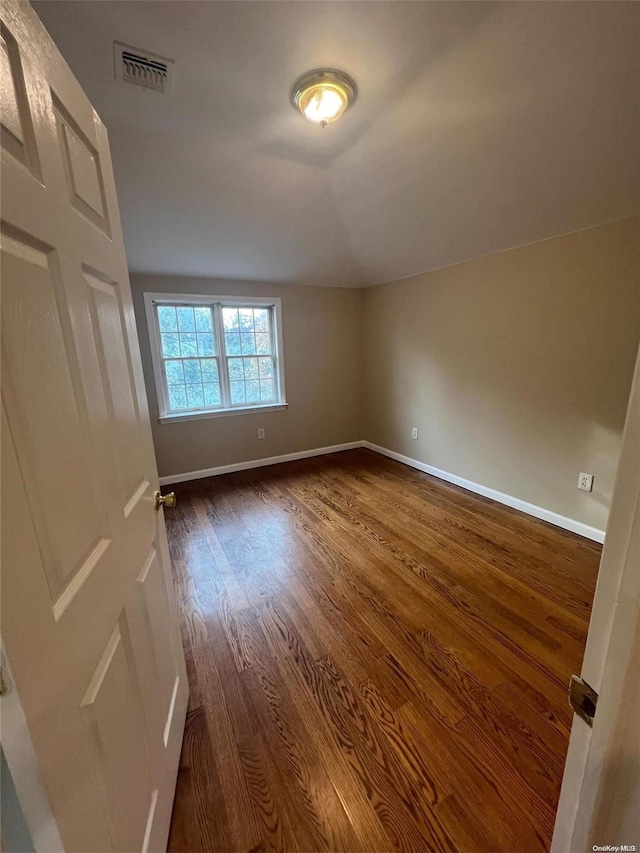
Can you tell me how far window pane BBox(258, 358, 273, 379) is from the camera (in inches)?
160

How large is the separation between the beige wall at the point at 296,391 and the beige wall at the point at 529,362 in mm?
749

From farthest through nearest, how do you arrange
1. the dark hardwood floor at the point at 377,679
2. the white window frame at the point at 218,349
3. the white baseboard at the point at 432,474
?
the white window frame at the point at 218,349
the white baseboard at the point at 432,474
the dark hardwood floor at the point at 377,679

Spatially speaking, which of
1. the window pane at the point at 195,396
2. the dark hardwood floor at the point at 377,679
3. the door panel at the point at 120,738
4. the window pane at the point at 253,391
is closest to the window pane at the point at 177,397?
the window pane at the point at 195,396

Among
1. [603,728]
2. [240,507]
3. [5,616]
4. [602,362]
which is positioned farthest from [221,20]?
[240,507]

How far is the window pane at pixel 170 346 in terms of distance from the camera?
3.52m

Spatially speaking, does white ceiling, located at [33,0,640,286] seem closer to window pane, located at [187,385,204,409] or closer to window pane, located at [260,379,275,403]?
window pane, located at [187,385,204,409]

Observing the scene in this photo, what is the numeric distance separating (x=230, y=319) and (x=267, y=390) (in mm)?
930

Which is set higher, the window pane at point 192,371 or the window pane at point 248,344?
the window pane at point 248,344

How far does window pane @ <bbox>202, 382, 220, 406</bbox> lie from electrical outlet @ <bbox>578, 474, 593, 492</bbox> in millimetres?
3520

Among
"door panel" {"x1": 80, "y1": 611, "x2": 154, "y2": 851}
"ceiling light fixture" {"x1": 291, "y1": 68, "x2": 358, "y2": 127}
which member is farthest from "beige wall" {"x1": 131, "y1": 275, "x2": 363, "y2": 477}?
"door panel" {"x1": 80, "y1": 611, "x2": 154, "y2": 851}

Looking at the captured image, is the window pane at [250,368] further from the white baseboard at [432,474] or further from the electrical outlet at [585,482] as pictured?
the electrical outlet at [585,482]

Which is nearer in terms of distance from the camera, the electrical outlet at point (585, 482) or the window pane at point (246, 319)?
the electrical outlet at point (585, 482)

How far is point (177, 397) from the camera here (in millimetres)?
3691

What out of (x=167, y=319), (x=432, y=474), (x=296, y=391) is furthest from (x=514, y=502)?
(x=167, y=319)
